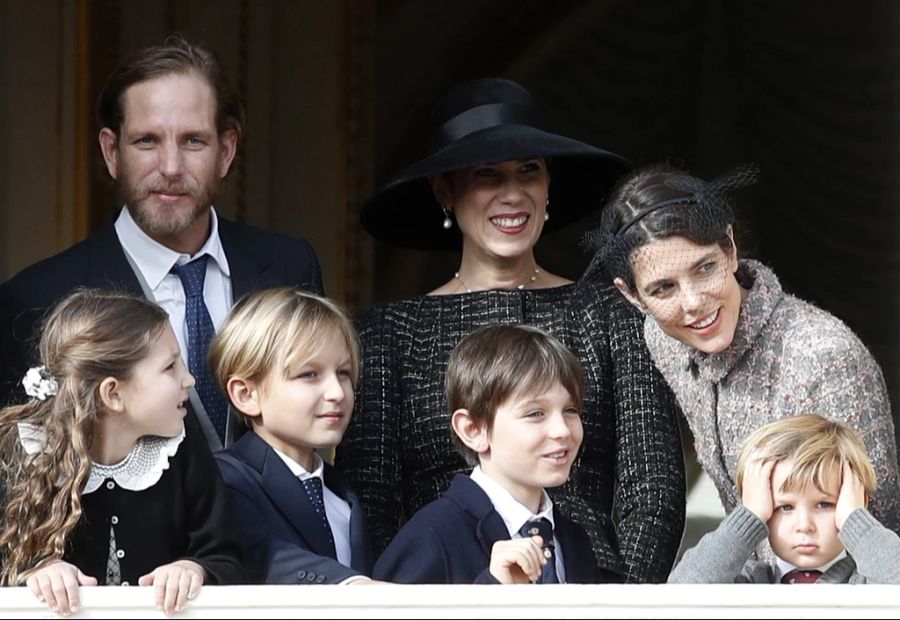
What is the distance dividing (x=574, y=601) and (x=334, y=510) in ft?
2.84

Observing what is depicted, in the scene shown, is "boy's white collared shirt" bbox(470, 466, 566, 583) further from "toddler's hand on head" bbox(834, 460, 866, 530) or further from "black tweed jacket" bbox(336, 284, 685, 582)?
"toddler's hand on head" bbox(834, 460, 866, 530)

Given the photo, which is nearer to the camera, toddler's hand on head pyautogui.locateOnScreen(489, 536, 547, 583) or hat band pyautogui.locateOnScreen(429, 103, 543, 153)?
toddler's hand on head pyautogui.locateOnScreen(489, 536, 547, 583)

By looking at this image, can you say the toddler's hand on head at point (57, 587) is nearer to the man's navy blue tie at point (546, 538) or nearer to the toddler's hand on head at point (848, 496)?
the man's navy blue tie at point (546, 538)

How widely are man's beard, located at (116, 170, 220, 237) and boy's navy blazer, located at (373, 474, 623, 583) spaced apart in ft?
2.78

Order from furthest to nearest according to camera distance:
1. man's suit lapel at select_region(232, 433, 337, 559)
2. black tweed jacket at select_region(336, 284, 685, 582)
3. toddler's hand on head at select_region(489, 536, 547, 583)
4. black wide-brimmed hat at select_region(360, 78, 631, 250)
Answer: black wide-brimmed hat at select_region(360, 78, 631, 250), black tweed jacket at select_region(336, 284, 685, 582), man's suit lapel at select_region(232, 433, 337, 559), toddler's hand on head at select_region(489, 536, 547, 583)

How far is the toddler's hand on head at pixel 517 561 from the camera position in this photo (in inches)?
136

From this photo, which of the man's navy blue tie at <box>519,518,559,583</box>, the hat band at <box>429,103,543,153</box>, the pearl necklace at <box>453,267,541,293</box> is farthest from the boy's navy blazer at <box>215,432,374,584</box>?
the hat band at <box>429,103,543,153</box>

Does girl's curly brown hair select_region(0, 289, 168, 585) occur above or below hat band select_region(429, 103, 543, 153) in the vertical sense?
below

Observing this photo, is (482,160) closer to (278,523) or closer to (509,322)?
(509,322)

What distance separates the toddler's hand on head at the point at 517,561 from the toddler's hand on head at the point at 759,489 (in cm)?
39

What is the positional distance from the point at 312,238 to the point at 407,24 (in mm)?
767

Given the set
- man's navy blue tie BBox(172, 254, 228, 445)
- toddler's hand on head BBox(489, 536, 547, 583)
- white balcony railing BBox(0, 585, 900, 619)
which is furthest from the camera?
man's navy blue tie BBox(172, 254, 228, 445)

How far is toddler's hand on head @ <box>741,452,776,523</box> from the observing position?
3.62 m

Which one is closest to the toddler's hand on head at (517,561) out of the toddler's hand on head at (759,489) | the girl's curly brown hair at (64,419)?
the toddler's hand on head at (759,489)
